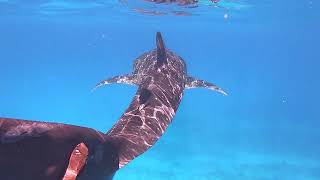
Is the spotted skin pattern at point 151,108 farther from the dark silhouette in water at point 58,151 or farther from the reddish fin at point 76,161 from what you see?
the reddish fin at point 76,161

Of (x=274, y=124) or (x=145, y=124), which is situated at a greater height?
→ (x=145, y=124)

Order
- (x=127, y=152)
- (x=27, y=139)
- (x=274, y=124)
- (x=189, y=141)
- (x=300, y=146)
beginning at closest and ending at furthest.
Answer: (x=27, y=139), (x=127, y=152), (x=189, y=141), (x=300, y=146), (x=274, y=124)

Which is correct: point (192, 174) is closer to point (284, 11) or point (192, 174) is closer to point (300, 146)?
point (300, 146)

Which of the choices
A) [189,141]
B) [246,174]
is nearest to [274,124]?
[189,141]

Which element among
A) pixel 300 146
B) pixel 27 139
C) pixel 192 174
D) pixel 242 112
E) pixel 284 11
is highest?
pixel 27 139

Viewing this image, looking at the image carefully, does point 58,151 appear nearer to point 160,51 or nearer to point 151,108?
point 151,108

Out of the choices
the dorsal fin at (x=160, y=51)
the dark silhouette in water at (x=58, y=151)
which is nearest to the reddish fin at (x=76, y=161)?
the dark silhouette in water at (x=58, y=151)

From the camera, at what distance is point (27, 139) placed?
3.35 m

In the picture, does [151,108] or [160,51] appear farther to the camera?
[160,51]

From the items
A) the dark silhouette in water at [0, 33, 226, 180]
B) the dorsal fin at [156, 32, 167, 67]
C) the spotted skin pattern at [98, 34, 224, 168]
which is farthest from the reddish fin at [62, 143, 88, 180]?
the dorsal fin at [156, 32, 167, 67]

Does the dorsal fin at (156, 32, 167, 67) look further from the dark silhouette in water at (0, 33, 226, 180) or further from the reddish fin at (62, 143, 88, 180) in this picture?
the reddish fin at (62, 143, 88, 180)

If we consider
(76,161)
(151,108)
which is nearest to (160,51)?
(151,108)

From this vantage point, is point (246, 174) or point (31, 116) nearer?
point (246, 174)

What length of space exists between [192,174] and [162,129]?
40.4 feet
